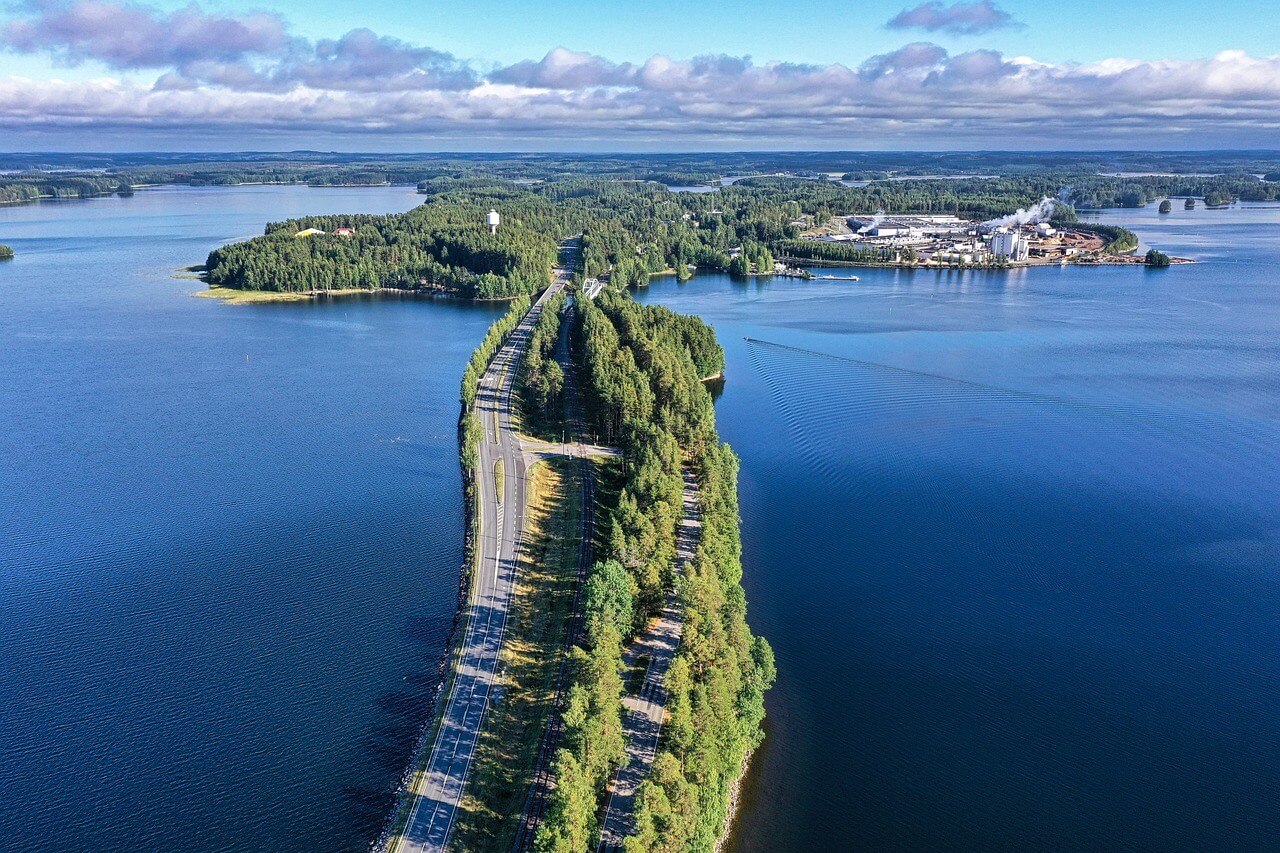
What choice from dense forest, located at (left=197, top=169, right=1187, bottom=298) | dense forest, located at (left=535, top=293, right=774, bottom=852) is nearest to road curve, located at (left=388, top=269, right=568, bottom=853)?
dense forest, located at (left=535, top=293, right=774, bottom=852)

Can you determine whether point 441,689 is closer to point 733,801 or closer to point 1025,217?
point 733,801

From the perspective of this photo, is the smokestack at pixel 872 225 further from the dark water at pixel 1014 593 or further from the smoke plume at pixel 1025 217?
the dark water at pixel 1014 593

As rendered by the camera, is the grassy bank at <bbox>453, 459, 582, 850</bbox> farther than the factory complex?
No

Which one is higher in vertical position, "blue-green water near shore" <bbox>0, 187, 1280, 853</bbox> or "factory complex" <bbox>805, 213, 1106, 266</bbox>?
"factory complex" <bbox>805, 213, 1106, 266</bbox>

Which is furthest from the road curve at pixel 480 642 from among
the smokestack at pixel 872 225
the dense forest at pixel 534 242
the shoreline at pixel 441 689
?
the smokestack at pixel 872 225

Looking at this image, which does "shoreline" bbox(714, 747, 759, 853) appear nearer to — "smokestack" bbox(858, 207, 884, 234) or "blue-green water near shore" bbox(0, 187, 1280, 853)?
"blue-green water near shore" bbox(0, 187, 1280, 853)

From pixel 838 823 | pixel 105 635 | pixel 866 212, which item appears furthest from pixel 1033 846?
pixel 866 212

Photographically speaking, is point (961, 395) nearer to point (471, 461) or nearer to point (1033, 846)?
point (471, 461)
